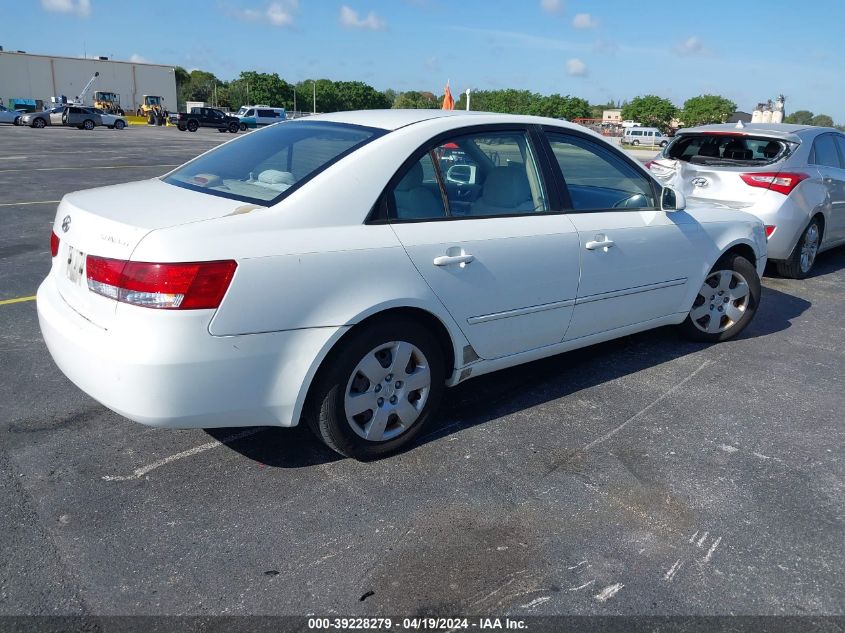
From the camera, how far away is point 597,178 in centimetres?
454

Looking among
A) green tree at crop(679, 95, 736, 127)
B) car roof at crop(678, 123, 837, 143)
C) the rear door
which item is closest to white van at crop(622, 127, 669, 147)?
green tree at crop(679, 95, 736, 127)

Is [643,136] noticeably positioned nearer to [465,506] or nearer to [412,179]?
[412,179]

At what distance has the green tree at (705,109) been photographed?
79.7 metres

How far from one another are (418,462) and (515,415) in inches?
31.3

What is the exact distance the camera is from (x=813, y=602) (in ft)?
8.30

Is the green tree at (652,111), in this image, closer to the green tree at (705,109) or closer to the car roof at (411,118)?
the green tree at (705,109)

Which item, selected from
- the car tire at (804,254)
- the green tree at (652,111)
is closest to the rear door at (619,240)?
the car tire at (804,254)

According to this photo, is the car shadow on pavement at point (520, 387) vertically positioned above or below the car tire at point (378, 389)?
below

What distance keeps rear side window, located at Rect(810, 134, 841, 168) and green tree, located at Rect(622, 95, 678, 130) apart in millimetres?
84968

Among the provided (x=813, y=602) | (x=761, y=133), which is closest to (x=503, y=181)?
(x=813, y=602)

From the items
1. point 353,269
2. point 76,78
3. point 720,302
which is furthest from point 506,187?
point 76,78

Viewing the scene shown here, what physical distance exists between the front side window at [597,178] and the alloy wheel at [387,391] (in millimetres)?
1397

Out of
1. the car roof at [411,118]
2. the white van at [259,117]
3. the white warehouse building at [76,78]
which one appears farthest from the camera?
the white warehouse building at [76,78]

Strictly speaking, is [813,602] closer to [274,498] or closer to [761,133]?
[274,498]
